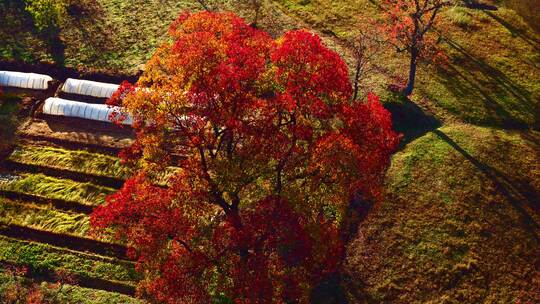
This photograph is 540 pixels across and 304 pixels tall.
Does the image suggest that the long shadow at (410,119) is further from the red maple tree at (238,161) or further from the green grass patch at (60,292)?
the green grass patch at (60,292)

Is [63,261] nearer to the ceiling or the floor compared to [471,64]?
nearer to the floor

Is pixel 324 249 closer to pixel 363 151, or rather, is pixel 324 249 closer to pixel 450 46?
pixel 363 151

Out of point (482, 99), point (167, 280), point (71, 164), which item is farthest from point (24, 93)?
point (482, 99)

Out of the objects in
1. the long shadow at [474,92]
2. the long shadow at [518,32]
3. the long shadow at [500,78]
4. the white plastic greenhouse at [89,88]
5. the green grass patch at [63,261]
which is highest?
the long shadow at [518,32]

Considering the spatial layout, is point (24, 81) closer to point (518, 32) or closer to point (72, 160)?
point (72, 160)

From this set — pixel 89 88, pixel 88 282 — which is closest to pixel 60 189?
pixel 88 282

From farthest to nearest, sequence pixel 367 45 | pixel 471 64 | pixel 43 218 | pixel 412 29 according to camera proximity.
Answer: pixel 367 45 → pixel 412 29 → pixel 471 64 → pixel 43 218

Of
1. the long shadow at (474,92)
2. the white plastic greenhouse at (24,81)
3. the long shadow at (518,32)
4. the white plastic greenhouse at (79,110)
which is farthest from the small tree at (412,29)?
the white plastic greenhouse at (24,81)
